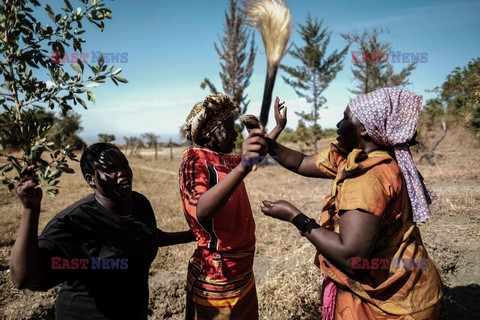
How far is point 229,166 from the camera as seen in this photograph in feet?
6.58

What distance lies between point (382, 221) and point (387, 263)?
0.91ft

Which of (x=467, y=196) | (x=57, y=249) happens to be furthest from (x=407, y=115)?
(x=467, y=196)

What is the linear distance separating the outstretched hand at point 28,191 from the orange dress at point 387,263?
1.33 meters

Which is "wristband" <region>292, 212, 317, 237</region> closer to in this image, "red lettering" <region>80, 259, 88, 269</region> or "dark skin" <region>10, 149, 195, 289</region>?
"dark skin" <region>10, 149, 195, 289</region>

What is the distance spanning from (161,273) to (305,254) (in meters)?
2.05

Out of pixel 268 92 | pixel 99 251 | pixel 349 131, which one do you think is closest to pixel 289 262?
pixel 349 131

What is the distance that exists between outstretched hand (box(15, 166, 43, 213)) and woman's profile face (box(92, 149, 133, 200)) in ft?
1.89

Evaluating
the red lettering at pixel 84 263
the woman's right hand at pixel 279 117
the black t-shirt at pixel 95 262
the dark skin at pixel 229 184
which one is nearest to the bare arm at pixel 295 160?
the woman's right hand at pixel 279 117

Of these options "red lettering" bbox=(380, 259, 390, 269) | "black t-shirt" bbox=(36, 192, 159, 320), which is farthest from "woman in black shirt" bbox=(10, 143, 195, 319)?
"red lettering" bbox=(380, 259, 390, 269)

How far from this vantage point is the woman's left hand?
5.66 ft

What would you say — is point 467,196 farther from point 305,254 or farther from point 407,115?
point 407,115

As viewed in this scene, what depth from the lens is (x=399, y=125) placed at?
5.51 feet

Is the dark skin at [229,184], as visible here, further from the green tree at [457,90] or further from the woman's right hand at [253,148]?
the green tree at [457,90]

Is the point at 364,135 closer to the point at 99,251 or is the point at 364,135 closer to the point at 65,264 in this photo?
the point at 99,251
